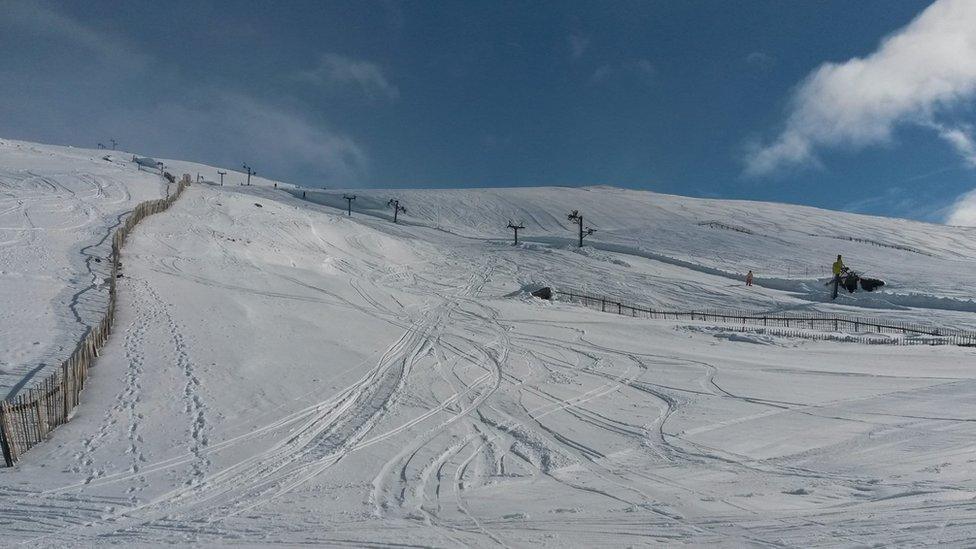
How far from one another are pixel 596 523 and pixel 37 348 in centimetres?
1394

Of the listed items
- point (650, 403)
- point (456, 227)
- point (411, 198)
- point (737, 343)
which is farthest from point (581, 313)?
A: point (411, 198)

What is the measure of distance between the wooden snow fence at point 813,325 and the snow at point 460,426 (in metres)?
2.47

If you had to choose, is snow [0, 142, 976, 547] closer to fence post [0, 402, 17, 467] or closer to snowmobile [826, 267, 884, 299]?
fence post [0, 402, 17, 467]

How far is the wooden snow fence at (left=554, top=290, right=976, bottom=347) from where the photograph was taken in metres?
25.0

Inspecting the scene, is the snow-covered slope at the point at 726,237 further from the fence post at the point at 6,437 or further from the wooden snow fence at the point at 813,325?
the fence post at the point at 6,437

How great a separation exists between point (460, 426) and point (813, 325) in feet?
91.3

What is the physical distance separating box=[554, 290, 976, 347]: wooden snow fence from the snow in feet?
8.10

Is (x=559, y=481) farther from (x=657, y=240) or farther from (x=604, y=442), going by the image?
(x=657, y=240)

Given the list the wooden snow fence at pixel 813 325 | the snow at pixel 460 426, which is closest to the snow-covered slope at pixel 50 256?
the snow at pixel 460 426

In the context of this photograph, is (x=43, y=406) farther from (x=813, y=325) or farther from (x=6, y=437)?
(x=813, y=325)

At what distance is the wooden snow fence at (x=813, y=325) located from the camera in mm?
24953

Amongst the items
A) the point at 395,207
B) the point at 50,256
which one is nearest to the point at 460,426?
the point at 50,256

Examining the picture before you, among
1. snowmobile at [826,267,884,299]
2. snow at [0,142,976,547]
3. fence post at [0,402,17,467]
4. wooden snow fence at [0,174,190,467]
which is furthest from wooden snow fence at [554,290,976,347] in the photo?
fence post at [0,402,17,467]

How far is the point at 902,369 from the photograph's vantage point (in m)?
17.8
